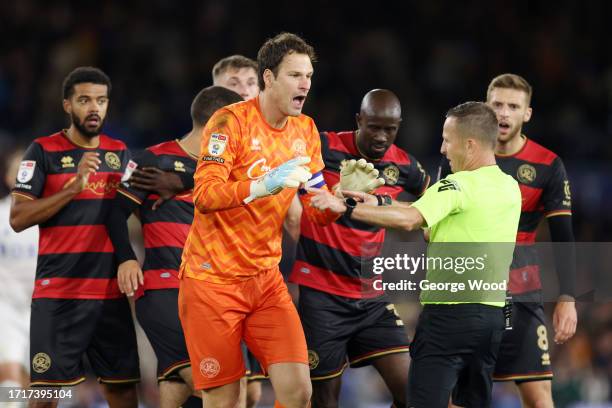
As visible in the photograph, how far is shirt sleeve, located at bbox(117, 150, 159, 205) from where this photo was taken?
6.59 meters

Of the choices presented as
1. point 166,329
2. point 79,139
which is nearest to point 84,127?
point 79,139

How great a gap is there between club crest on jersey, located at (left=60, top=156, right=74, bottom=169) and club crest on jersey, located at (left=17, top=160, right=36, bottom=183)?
19 cm

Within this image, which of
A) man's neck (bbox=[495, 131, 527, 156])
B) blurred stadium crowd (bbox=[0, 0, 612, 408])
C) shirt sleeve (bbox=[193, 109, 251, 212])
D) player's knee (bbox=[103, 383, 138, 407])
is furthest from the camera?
blurred stadium crowd (bbox=[0, 0, 612, 408])

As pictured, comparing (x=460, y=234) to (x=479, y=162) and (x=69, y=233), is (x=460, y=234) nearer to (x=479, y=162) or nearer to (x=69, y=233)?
(x=479, y=162)

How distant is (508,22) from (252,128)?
10.8 m

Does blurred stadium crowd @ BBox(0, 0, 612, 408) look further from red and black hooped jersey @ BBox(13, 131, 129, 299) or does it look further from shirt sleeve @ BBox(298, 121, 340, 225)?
shirt sleeve @ BBox(298, 121, 340, 225)

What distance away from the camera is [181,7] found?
15.5 meters

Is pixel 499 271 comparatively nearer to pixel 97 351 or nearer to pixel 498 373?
pixel 498 373

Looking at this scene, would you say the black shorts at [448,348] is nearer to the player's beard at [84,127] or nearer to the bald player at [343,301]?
the bald player at [343,301]

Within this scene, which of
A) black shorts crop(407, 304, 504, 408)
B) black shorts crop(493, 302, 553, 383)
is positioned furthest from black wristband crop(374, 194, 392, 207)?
black shorts crop(493, 302, 553, 383)

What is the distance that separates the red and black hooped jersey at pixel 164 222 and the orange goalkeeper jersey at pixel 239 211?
0.90 m

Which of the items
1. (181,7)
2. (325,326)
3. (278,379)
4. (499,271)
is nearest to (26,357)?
(325,326)

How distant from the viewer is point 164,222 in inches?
261

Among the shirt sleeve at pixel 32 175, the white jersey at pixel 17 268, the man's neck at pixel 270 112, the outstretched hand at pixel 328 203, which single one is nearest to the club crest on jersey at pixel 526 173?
the outstretched hand at pixel 328 203
